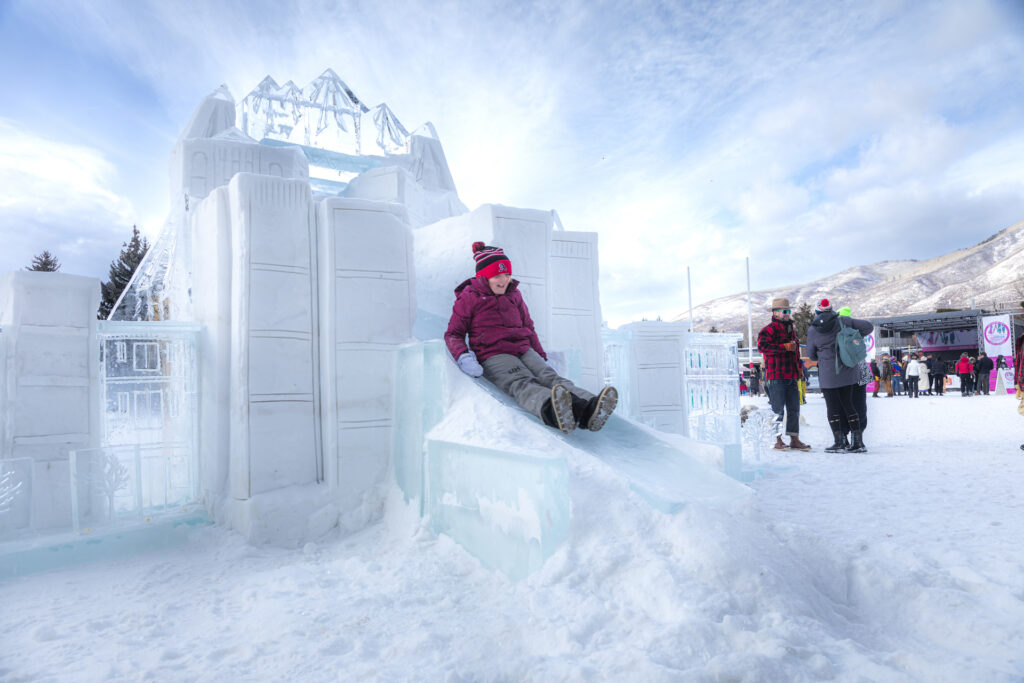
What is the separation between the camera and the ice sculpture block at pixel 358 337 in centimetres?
430

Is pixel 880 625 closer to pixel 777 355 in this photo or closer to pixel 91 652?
pixel 91 652

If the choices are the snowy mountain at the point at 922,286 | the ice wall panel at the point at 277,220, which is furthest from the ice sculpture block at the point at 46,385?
the snowy mountain at the point at 922,286

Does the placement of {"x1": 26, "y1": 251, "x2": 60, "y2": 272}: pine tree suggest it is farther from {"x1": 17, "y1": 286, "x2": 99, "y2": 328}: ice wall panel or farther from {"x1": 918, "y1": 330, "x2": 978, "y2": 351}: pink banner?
{"x1": 918, "y1": 330, "x2": 978, "y2": 351}: pink banner

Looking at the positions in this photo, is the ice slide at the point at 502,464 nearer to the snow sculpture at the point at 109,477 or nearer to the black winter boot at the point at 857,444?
the snow sculpture at the point at 109,477

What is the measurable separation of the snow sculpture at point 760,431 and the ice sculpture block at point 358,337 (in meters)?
3.63

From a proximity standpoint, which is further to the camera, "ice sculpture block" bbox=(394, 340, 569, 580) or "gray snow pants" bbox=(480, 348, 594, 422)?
"gray snow pants" bbox=(480, 348, 594, 422)

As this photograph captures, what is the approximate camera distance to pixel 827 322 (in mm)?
6539

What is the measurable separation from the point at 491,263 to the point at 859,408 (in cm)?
466

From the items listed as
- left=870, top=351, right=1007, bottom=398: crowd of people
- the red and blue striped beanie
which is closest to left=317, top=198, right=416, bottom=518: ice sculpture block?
the red and blue striped beanie

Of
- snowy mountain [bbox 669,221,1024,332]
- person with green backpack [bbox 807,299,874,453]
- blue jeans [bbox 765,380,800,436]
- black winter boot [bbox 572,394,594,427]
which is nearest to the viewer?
black winter boot [bbox 572,394,594,427]

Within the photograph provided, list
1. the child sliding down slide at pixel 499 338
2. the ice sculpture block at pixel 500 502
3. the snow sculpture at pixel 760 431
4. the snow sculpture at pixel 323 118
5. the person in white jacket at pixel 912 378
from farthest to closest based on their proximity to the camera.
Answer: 1. the person in white jacket at pixel 912 378
2. the snow sculpture at pixel 323 118
3. the snow sculpture at pixel 760 431
4. the child sliding down slide at pixel 499 338
5. the ice sculpture block at pixel 500 502

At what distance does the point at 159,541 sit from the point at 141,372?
115 centimetres

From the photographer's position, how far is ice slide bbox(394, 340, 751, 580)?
2785 millimetres

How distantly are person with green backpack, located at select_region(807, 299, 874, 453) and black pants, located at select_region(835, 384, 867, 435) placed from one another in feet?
0.06
